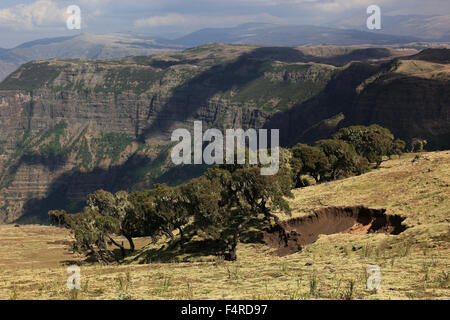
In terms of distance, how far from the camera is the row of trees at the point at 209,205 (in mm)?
45156

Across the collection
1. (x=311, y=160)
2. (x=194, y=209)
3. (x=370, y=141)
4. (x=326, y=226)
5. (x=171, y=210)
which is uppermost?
(x=370, y=141)

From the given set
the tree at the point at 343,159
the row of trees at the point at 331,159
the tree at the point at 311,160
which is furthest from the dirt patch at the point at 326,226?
the tree at the point at 343,159

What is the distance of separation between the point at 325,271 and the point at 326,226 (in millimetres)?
22315

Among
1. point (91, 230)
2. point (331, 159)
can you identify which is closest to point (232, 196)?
point (91, 230)

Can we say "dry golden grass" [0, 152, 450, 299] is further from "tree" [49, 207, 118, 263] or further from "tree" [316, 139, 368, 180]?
"tree" [316, 139, 368, 180]

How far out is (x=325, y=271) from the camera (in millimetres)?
23406

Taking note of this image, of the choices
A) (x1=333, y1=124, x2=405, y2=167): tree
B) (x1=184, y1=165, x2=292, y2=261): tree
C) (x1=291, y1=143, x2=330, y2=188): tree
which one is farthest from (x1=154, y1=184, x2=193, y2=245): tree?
(x1=333, y1=124, x2=405, y2=167): tree

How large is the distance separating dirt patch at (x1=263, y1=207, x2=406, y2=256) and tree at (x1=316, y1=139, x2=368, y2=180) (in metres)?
33.2

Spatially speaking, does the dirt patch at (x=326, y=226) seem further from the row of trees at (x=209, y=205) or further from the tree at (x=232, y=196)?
the tree at (x=232, y=196)

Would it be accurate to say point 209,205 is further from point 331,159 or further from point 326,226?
point 331,159

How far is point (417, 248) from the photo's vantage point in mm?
28547

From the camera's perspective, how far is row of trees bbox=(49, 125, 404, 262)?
45.2m
